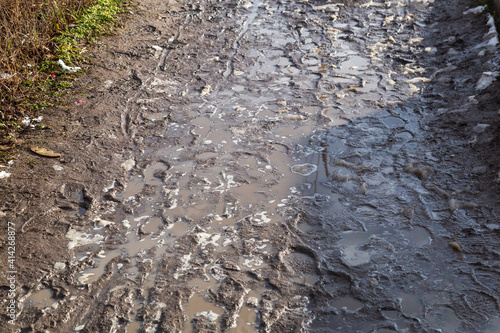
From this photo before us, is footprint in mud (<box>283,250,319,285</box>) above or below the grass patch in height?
below

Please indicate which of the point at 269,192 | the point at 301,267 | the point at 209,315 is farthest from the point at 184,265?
the point at 269,192

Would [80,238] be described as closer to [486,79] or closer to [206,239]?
[206,239]

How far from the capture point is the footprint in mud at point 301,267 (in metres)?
2.79

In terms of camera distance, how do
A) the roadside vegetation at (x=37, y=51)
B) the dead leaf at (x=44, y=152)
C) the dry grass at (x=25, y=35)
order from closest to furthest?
the dead leaf at (x=44, y=152) < the roadside vegetation at (x=37, y=51) < the dry grass at (x=25, y=35)

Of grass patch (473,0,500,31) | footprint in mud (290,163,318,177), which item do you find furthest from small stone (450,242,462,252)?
grass patch (473,0,500,31)

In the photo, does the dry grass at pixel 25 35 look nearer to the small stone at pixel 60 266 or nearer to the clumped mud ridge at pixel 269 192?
the clumped mud ridge at pixel 269 192

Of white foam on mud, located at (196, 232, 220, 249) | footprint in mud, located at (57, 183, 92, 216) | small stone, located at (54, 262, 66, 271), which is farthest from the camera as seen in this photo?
footprint in mud, located at (57, 183, 92, 216)

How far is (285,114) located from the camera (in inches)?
175

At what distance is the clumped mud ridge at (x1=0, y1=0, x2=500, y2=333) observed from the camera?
Answer: 2.64 metres

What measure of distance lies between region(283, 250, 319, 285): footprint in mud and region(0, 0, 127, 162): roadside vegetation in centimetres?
248

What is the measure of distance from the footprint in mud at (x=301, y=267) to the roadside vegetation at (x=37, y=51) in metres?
2.48

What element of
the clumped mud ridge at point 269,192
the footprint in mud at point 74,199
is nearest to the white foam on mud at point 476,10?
the clumped mud ridge at point 269,192

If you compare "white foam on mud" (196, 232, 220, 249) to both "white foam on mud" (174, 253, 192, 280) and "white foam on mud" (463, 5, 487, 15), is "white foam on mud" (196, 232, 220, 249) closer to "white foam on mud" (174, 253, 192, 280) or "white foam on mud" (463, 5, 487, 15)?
"white foam on mud" (174, 253, 192, 280)

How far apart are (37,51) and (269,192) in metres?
3.17
